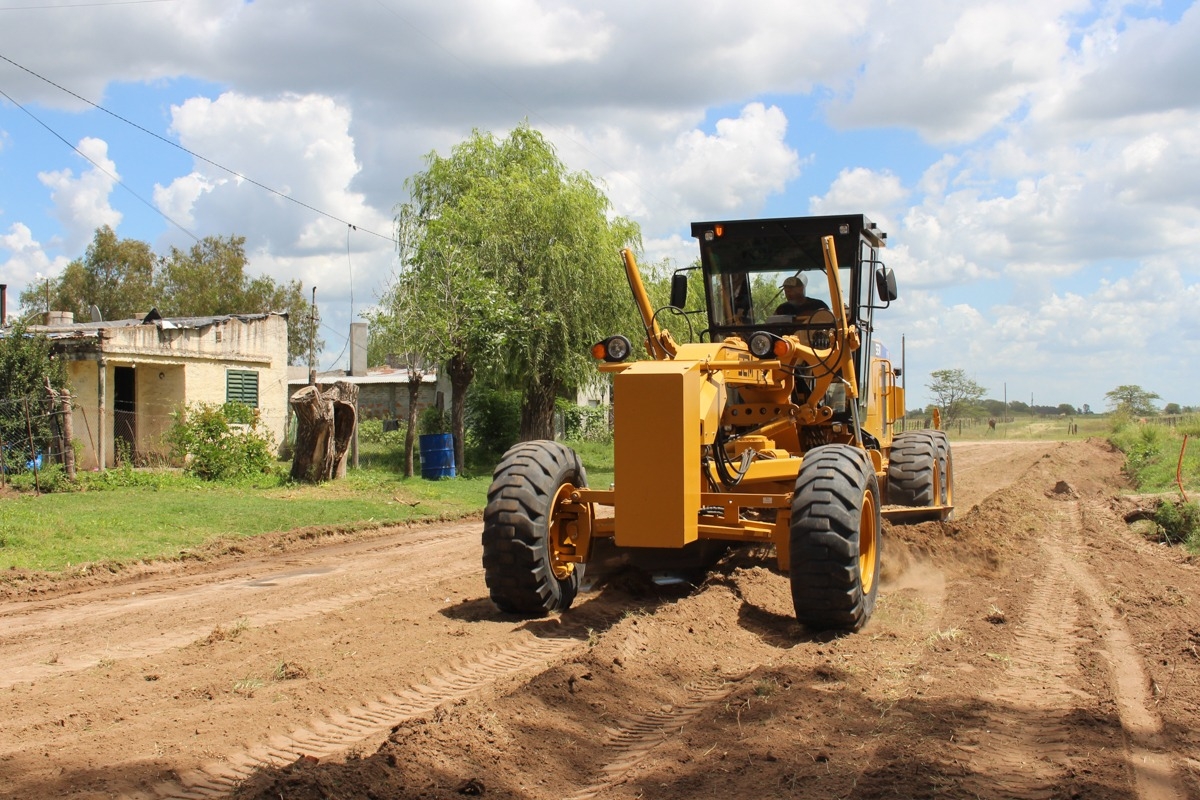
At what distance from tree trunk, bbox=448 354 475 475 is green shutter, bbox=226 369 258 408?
5.64 metres

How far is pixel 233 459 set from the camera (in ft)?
66.0

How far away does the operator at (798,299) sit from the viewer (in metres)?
9.73

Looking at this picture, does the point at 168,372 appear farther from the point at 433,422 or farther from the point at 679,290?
the point at 679,290

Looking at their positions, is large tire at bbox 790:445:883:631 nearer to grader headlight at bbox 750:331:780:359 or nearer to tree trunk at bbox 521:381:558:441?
grader headlight at bbox 750:331:780:359

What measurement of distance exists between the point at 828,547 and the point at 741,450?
Result: 1568mm

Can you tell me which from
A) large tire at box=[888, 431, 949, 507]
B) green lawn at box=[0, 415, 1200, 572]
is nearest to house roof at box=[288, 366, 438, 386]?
green lawn at box=[0, 415, 1200, 572]

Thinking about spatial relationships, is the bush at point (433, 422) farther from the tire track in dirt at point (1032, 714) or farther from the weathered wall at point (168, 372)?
the tire track in dirt at point (1032, 714)

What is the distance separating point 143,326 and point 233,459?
4.66m

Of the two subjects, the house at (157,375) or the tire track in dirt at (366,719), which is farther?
the house at (157,375)

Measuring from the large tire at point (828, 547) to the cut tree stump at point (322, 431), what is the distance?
43.6 ft

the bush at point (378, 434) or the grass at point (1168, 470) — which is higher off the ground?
the bush at point (378, 434)

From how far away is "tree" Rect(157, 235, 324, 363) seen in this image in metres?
52.0

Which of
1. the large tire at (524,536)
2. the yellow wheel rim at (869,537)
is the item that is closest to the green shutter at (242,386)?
the large tire at (524,536)

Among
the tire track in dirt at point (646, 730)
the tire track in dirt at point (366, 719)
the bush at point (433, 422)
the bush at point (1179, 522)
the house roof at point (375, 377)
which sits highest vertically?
the house roof at point (375, 377)
